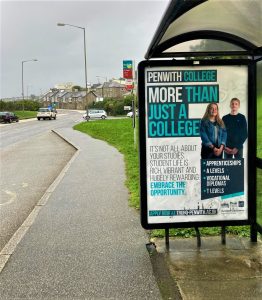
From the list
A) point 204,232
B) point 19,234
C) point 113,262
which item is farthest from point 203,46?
point 19,234

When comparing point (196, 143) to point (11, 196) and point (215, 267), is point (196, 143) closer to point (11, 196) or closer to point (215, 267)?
point (215, 267)

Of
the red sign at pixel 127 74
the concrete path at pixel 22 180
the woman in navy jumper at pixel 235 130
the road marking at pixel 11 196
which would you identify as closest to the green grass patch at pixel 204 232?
the woman in navy jumper at pixel 235 130

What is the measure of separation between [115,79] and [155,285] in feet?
547

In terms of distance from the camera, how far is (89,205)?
7.58 meters

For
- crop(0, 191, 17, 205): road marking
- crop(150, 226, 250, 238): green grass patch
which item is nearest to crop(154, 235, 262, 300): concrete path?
crop(150, 226, 250, 238): green grass patch

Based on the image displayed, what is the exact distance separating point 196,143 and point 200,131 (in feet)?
0.44

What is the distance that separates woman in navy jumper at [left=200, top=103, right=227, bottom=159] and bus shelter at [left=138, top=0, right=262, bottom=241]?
0.03 ft

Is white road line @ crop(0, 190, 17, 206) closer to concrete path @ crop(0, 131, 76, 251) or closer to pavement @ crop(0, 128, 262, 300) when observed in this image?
concrete path @ crop(0, 131, 76, 251)

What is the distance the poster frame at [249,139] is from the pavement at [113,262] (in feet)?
0.98

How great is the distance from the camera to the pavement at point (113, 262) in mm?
4023

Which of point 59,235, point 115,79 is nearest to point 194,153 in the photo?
point 59,235

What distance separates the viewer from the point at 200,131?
491cm

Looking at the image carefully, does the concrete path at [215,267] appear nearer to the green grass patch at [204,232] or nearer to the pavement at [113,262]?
the pavement at [113,262]

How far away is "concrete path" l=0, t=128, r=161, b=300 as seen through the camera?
412 centimetres
